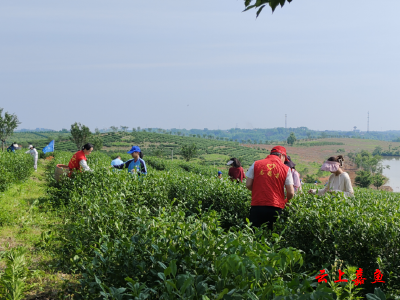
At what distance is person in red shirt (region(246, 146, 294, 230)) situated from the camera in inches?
161

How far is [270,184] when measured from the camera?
4.08m

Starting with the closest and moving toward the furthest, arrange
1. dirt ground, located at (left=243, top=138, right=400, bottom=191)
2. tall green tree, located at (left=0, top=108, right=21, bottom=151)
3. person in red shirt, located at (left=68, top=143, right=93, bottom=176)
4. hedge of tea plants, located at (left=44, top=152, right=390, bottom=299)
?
hedge of tea plants, located at (left=44, top=152, right=390, bottom=299) → person in red shirt, located at (left=68, top=143, right=93, bottom=176) → tall green tree, located at (left=0, top=108, right=21, bottom=151) → dirt ground, located at (left=243, top=138, right=400, bottom=191)

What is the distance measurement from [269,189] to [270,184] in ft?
0.21

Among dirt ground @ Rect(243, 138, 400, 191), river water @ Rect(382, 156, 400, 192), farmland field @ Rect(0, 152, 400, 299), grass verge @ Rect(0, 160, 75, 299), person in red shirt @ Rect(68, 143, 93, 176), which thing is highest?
person in red shirt @ Rect(68, 143, 93, 176)

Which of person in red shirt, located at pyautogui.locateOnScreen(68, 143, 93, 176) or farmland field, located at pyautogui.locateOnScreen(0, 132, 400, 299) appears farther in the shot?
person in red shirt, located at pyautogui.locateOnScreen(68, 143, 93, 176)

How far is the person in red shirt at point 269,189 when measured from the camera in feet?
13.4

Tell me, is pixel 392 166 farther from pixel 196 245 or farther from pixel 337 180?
pixel 196 245

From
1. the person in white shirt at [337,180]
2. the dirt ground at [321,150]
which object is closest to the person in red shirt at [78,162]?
the person in white shirt at [337,180]

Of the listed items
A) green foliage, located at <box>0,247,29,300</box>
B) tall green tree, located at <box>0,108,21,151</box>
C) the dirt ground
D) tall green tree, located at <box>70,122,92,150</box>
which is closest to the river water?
the dirt ground

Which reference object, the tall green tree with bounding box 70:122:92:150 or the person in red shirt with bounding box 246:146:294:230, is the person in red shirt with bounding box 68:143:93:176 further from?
the tall green tree with bounding box 70:122:92:150

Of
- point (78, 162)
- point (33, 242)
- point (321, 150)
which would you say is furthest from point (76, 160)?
point (321, 150)

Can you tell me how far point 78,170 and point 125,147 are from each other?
7580cm

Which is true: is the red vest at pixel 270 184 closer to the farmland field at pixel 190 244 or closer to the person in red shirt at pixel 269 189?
the person in red shirt at pixel 269 189

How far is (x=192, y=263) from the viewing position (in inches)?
82.2
